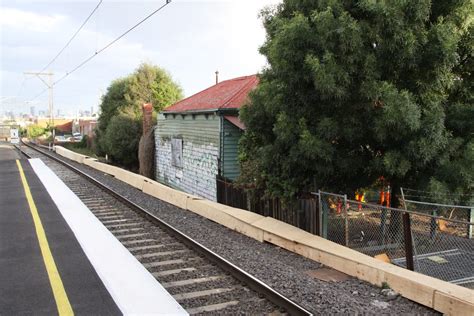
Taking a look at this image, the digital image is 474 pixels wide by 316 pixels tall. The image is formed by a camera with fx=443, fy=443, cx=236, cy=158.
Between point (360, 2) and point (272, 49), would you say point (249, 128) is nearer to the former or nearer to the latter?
point (272, 49)

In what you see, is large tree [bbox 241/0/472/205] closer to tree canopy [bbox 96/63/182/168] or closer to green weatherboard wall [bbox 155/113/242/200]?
green weatherboard wall [bbox 155/113/242/200]

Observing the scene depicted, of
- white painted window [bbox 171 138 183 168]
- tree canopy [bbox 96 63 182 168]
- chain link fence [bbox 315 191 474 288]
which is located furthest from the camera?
tree canopy [bbox 96 63 182 168]

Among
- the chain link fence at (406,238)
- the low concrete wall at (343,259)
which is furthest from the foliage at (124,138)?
the chain link fence at (406,238)

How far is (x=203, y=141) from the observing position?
67.9ft

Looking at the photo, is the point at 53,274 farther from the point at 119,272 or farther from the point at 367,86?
the point at 367,86

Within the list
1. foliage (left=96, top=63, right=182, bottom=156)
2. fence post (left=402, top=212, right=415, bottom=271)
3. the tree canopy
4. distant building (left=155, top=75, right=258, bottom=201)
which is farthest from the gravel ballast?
foliage (left=96, top=63, right=182, bottom=156)

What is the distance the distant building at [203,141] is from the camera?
18688mm

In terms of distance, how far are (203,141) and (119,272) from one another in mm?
13481

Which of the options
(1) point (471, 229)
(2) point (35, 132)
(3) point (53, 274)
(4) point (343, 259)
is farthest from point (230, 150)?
(2) point (35, 132)

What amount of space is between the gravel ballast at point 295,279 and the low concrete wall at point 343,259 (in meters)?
0.15

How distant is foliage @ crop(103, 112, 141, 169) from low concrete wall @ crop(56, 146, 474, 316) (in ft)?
73.8

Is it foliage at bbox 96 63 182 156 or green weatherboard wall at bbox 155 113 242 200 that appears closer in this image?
green weatherboard wall at bbox 155 113 242 200

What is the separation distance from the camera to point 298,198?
11031 mm

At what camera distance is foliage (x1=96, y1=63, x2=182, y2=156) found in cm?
4247
